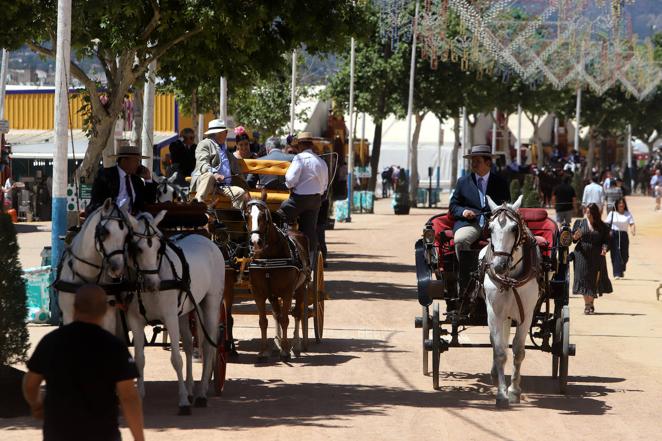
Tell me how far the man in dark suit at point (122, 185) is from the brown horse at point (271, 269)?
2794 millimetres

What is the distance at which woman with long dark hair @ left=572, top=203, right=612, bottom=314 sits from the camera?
23.1 meters

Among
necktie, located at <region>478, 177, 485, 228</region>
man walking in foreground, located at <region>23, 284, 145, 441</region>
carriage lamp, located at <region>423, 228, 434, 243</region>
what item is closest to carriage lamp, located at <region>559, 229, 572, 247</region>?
necktie, located at <region>478, 177, 485, 228</region>

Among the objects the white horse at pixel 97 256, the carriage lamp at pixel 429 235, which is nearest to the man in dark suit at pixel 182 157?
the carriage lamp at pixel 429 235

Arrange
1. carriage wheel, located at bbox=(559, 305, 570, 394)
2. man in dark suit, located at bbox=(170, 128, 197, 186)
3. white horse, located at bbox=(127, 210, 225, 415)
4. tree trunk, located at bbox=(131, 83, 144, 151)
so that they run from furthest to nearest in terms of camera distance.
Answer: tree trunk, located at bbox=(131, 83, 144, 151) < man in dark suit, located at bbox=(170, 128, 197, 186) < carriage wheel, located at bbox=(559, 305, 570, 394) < white horse, located at bbox=(127, 210, 225, 415)

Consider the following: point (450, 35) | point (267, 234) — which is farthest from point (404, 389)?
point (450, 35)

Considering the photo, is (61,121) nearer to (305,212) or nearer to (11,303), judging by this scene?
(305,212)

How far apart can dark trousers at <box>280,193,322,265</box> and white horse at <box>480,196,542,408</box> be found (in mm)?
4487

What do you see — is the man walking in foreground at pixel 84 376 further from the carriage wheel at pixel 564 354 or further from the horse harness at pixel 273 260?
the horse harness at pixel 273 260

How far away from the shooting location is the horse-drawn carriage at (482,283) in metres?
13.3

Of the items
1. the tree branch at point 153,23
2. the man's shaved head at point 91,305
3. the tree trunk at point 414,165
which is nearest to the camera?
the man's shaved head at point 91,305

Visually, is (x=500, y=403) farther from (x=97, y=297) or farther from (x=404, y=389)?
(x=97, y=297)

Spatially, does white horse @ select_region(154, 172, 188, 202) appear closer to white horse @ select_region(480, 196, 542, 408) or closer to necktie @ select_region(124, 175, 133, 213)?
necktie @ select_region(124, 175, 133, 213)

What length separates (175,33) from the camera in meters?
23.0

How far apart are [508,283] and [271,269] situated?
12.2 feet
